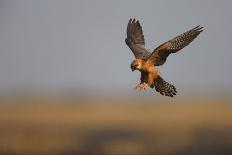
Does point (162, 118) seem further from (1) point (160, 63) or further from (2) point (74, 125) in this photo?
(1) point (160, 63)

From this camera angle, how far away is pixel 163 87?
12.9m

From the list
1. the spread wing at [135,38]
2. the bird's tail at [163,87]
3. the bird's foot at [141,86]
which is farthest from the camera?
the spread wing at [135,38]

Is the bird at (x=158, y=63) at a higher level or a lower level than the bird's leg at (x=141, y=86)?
higher

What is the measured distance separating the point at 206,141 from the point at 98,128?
5178 millimetres

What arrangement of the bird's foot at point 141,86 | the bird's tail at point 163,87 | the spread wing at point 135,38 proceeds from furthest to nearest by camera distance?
the spread wing at point 135,38 → the bird's tail at point 163,87 → the bird's foot at point 141,86

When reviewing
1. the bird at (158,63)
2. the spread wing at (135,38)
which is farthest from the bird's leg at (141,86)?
the spread wing at (135,38)

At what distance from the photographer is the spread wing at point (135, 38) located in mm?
14312

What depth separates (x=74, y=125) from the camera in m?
28.9

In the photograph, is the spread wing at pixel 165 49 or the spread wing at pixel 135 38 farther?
the spread wing at pixel 135 38

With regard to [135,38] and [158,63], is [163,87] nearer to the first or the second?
[158,63]

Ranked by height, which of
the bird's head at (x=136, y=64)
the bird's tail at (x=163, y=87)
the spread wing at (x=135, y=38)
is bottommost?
the bird's tail at (x=163, y=87)

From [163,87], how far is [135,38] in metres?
2.14

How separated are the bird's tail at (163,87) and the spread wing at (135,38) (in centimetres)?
113

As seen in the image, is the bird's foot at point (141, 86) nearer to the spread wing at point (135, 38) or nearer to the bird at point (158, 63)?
the bird at point (158, 63)
